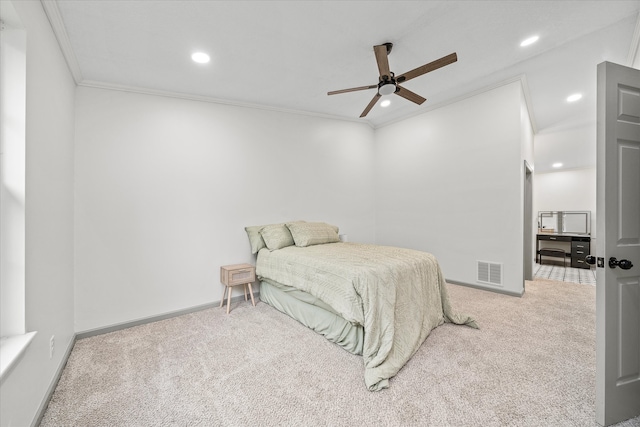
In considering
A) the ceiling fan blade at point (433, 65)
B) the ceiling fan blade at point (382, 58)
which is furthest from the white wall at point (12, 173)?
the ceiling fan blade at point (433, 65)

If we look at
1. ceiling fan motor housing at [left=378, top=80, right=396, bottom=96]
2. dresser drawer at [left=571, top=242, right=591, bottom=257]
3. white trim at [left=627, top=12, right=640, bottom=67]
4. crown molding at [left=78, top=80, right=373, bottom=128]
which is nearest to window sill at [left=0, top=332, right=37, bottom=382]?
crown molding at [left=78, top=80, right=373, bottom=128]

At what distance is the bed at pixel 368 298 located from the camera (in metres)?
2.15

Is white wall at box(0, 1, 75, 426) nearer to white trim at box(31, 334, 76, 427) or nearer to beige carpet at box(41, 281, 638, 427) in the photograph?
white trim at box(31, 334, 76, 427)

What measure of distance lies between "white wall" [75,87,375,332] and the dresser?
589 centimetres

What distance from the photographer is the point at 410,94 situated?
9.83ft

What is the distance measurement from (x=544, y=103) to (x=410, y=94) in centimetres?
279

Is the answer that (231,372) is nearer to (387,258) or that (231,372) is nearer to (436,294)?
(387,258)

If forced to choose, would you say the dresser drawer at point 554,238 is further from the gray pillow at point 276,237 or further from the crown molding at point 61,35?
the crown molding at point 61,35

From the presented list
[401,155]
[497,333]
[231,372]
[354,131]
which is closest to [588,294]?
[497,333]

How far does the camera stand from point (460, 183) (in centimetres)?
424

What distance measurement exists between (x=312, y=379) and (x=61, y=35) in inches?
134

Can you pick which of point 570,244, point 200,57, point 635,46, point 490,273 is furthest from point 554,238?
point 200,57

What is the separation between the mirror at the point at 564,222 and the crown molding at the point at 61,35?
954 cm

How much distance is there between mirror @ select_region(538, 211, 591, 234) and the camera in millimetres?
6586
